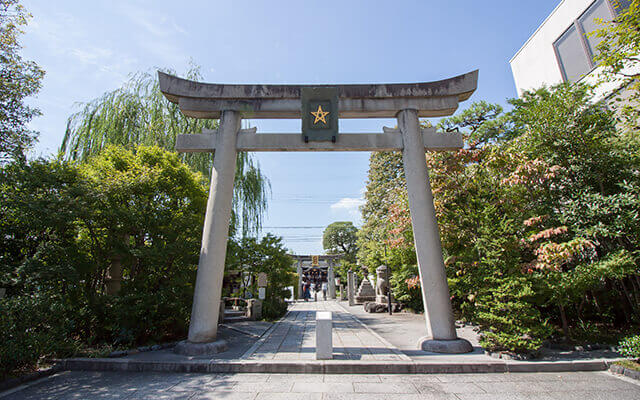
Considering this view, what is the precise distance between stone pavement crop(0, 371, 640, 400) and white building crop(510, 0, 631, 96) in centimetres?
1004

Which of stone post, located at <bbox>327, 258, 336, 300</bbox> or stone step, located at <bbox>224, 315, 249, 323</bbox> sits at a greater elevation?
stone post, located at <bbox>327, 258, 336, 300</bbox>

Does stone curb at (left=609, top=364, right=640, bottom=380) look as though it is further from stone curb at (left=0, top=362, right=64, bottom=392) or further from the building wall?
the building wall

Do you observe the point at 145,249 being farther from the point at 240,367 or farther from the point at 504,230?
the point at 504,230

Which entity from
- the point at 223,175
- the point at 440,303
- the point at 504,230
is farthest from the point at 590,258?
the point at 223,175

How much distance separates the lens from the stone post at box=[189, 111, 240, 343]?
6.00 m

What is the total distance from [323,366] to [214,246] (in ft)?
10.9

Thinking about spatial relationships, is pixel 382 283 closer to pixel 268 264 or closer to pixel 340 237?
pixel 268 264

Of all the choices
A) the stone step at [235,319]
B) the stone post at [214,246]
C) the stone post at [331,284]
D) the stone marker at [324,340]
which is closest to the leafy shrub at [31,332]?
the stone post at [214,246]

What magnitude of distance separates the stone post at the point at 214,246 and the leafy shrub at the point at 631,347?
7.63 meters

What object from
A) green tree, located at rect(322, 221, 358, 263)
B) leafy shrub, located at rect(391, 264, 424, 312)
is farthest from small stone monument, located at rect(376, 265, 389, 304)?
green tree, located at rect(322, 221, 358, 263)

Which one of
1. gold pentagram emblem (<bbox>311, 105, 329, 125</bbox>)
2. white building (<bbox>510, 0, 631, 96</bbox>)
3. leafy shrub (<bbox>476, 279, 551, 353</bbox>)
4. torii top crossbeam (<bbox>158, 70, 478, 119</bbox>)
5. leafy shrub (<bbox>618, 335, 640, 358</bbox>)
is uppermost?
white building (<bbox>510, 0, 631, 96</bbox>)

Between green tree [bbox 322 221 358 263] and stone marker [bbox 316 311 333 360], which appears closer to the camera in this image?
stone marker [bbox 316 311 333 360]

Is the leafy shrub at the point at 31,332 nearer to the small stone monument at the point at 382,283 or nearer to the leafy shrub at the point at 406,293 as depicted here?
the leafy shrub at the point at 406,293

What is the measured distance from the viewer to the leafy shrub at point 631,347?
4.81 meters
